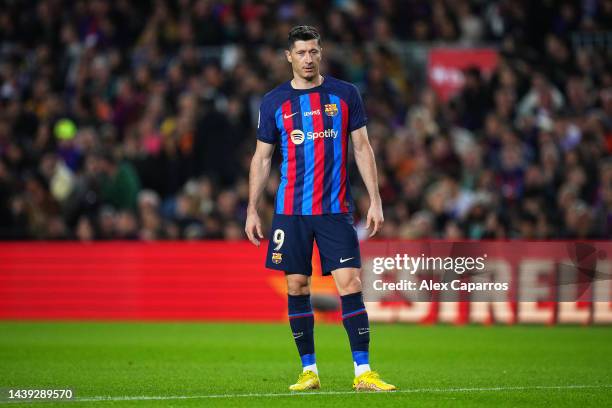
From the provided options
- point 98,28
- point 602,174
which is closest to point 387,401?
point 602,174

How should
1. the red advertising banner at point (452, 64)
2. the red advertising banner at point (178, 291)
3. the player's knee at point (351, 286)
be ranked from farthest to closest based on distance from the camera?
the red advertising banner at point (452, 64) → the red advertising banner at point (178, 291) → the player's knee at point (351, 286)

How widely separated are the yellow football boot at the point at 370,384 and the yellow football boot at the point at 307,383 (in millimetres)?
313

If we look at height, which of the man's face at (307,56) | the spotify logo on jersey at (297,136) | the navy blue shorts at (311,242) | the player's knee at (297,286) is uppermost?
the man's face at (307,56)

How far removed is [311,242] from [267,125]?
0.87 metres

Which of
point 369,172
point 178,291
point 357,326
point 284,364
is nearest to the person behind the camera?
point 357,326

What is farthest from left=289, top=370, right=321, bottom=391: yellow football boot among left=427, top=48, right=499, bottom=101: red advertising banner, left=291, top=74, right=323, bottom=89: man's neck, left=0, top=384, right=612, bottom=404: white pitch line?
left=427, top=48, right=499, bottom=101: red advertising banner

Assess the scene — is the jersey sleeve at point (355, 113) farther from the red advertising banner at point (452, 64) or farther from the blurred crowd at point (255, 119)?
the red advertising banner at point (452, 64)

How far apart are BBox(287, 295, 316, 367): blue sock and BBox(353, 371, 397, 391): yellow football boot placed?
0.41 m

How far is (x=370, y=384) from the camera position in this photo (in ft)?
26.8

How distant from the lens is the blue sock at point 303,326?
8469mm
